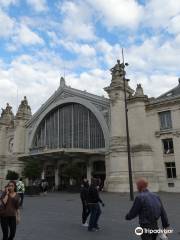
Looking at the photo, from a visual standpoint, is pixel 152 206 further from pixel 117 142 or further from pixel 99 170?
pixel 99 170

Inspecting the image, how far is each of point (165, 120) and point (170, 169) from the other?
21.5 ft

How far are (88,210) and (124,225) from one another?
161cm

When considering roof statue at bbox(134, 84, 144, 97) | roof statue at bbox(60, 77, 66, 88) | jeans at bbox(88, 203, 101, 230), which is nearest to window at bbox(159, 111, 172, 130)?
roof statue at bbox(134, 84, 144, 97)

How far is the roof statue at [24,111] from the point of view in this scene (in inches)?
2154

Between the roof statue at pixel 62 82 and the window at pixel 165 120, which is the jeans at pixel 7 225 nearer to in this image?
the window at pixel 165 120

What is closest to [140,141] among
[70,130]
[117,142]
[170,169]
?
[117,142]

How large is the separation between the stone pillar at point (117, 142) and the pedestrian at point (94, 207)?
82.8 feet

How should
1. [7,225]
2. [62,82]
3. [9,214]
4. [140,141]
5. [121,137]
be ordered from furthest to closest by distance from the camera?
1. [62,82]
2. [121,137]
3. [140,141]
4. [7,225]
5. [9,214]

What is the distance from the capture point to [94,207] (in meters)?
10.2

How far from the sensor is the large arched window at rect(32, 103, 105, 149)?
4344cm

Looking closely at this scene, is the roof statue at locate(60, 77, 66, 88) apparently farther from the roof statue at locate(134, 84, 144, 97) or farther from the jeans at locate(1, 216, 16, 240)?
the jeans at locate(1, 216, 16, 240)

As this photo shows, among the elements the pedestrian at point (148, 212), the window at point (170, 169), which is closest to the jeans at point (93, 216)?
the pedestrian at point (148, 212)

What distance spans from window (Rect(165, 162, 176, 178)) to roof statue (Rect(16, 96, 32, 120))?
101ft

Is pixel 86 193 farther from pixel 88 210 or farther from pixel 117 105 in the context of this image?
pixel 117 105
